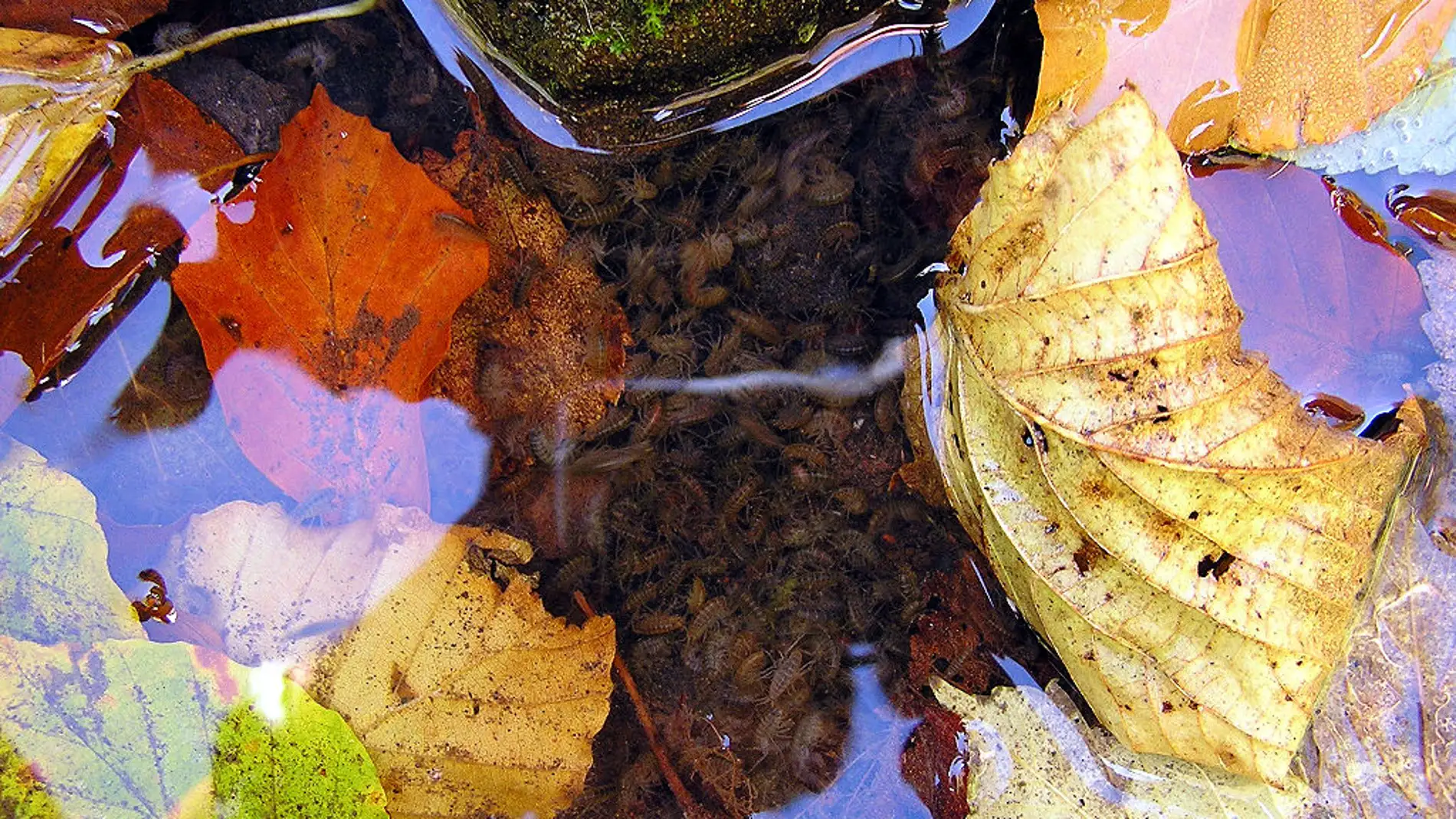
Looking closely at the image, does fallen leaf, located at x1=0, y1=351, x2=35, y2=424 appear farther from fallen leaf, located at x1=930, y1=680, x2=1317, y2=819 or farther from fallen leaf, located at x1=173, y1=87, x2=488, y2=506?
fallen leaf, located at x1=930, y1=680, x2=1317, y2=819

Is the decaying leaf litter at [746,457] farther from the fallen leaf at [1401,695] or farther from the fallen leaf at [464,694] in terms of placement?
the fallen leaf at [1401,695]

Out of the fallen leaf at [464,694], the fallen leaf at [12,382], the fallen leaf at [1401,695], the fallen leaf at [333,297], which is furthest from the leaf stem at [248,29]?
the fallen leaf at [1401,695]

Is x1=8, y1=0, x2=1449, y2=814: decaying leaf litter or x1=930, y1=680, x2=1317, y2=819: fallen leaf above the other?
x1=8, y1=0, x2=1449, y2=814: decaying leaf litter

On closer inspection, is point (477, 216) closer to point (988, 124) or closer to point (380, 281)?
point (380, 281)

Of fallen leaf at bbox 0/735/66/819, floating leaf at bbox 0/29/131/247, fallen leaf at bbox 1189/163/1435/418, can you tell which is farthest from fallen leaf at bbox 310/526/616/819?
fallen leaf at bbox 1189/163/1435/418

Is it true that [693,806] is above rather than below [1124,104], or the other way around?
below

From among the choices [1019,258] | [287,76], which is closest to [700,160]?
[1019,258]

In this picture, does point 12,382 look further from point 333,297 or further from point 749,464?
point 749,464
